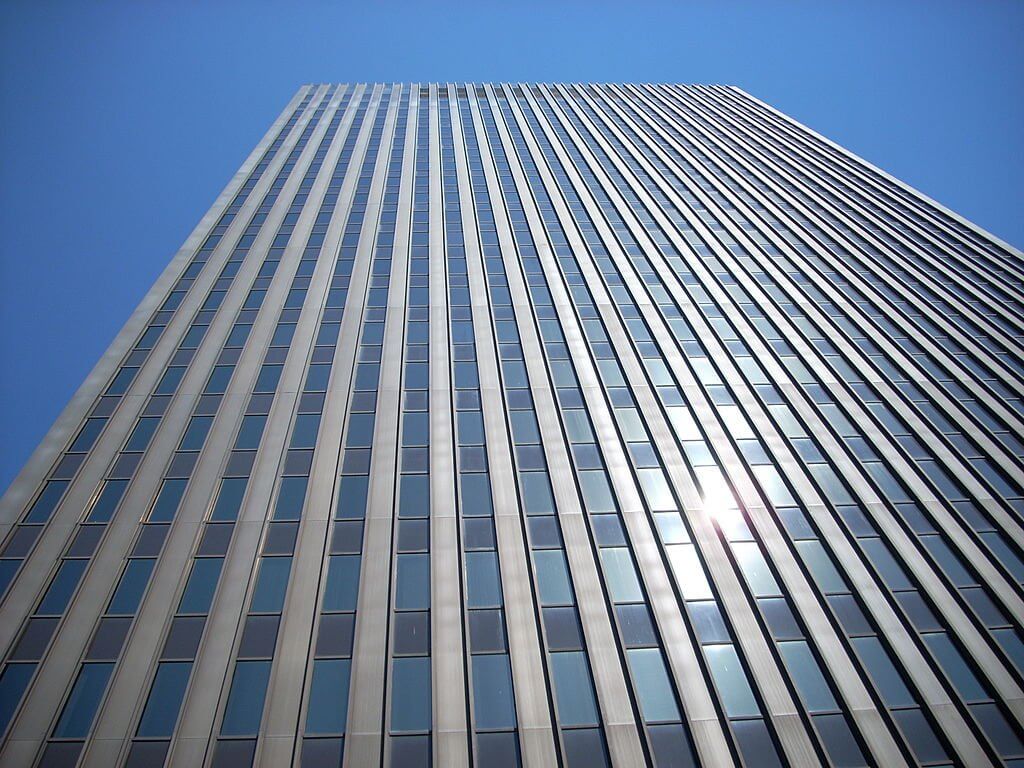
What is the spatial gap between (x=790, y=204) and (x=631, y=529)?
112 ft

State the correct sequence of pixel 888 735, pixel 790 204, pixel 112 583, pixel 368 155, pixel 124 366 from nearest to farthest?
pixel 888 735 < pixel 112 583 < pixel 124 366 < pixel 790 204 < pixel 368 155

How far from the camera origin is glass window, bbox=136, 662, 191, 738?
14.8 m

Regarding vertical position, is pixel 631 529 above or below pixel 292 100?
below

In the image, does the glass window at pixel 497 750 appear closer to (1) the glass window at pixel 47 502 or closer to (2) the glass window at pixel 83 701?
(2) the glass window at pixel 83 701

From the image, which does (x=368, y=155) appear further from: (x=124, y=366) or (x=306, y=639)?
(x=306, y=639)

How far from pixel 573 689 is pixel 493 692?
2051 millimetres

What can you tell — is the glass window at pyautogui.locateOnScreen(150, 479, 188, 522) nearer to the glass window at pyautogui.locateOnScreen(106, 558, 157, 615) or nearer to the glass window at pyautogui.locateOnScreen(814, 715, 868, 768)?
the glass window at pyautogui.locateOnScreen(106, 558, 157, 615)

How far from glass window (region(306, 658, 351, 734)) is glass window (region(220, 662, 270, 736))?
119 cm

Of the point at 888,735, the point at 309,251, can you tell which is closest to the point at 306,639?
the point at 888,735

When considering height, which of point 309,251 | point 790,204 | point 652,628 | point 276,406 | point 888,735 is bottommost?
point 888,735

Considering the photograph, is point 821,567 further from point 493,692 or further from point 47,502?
point 47,502

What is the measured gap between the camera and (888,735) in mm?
15148

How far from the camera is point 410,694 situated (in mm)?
15656

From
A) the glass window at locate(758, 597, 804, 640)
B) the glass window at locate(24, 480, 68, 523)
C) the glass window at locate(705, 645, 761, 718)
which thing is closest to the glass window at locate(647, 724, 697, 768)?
the glass window at locate(705, 645, 761, 718)
